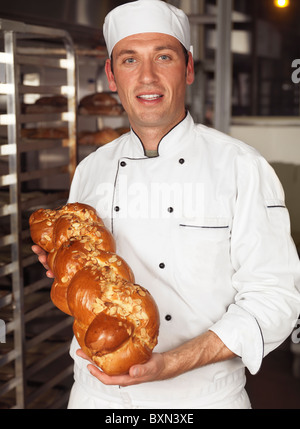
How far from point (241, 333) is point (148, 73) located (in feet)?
2.48

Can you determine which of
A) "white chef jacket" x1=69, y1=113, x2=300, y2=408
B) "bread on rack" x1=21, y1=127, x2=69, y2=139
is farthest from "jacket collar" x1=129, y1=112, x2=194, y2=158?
"bread on rack" x1=21, y1=127, x2=69, y2=139

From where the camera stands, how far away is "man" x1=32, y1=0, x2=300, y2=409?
1.55 meters

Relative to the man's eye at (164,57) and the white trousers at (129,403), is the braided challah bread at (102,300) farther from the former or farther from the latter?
the man's eye at (164,57)

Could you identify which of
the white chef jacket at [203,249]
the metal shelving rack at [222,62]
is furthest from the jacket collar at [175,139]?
the metal shelving rack at [222,62]

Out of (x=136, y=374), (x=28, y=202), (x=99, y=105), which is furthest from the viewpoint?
(x=99, y=105)

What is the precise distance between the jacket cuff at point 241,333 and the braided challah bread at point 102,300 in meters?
0.22

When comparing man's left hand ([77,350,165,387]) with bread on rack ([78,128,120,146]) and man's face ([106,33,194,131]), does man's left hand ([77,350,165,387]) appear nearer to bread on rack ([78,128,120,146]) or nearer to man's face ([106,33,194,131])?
man's face ([106,33,194,131])

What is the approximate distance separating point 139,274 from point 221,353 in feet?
1.23

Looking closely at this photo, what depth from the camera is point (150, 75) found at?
162 cm

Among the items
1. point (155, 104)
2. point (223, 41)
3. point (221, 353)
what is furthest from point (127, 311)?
point (223, 41)

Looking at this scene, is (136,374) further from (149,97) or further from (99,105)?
(99,105)

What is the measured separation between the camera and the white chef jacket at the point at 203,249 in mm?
1533

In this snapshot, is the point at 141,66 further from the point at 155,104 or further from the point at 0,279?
the point at 0,279

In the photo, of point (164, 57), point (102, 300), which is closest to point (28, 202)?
point (164, 57)
